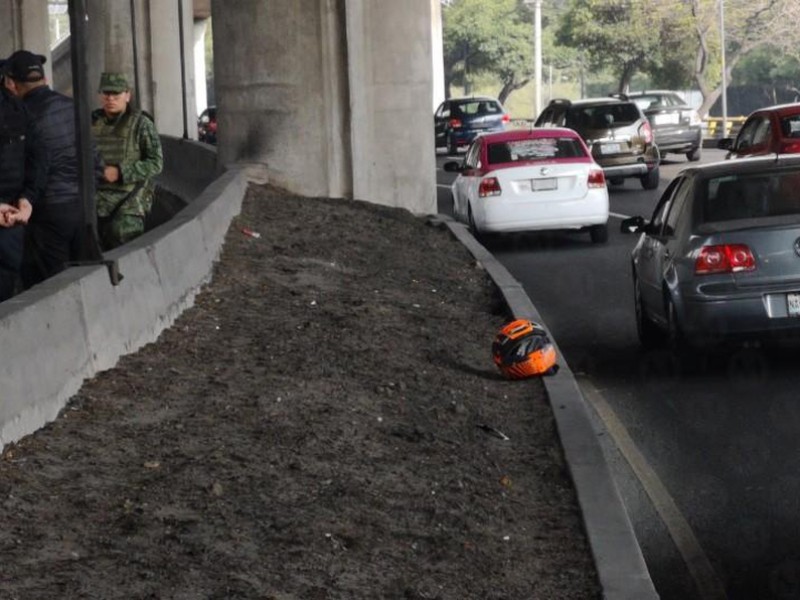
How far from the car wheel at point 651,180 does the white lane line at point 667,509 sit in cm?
2284

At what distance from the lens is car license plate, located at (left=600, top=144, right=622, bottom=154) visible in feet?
113

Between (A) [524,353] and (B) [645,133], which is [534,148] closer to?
(B) [645,133]

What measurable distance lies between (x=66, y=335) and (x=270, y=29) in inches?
576

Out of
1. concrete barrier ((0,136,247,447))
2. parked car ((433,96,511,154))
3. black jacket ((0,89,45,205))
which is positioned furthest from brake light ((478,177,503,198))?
parked car ((433,96,511,154))

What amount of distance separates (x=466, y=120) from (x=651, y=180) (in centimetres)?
2364

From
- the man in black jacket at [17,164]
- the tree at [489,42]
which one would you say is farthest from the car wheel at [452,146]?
the tree at [489,42]

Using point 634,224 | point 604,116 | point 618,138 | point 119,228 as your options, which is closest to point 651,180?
point 618,138

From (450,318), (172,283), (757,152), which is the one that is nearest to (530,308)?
(450,318)

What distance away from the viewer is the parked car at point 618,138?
3441 centimetres

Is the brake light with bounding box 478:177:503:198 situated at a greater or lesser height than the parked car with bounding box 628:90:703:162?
greater

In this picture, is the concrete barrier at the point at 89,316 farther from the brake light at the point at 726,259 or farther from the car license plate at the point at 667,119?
the car license plate at the point at 667,119

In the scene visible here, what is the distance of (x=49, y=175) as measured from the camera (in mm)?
11922

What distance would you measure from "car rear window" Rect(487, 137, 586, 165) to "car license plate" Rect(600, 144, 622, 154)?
981cm

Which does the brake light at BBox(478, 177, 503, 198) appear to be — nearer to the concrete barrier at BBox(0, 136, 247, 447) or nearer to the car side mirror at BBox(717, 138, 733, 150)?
the car side mirror at BBox(717, 138, 733, 150)
